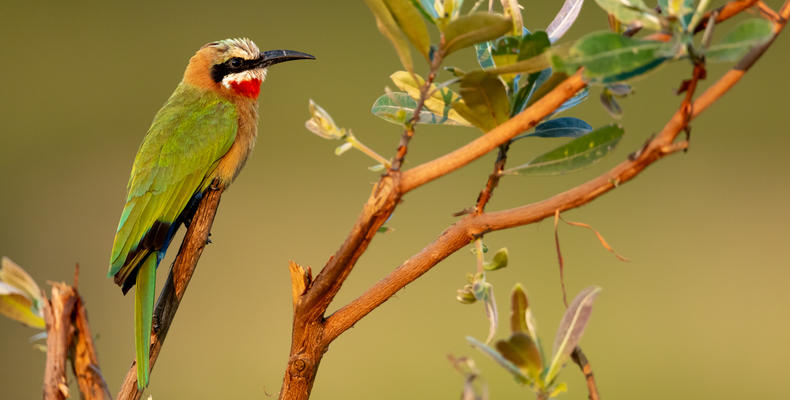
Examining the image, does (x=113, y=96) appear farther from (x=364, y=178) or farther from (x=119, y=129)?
(x=364, y=178)

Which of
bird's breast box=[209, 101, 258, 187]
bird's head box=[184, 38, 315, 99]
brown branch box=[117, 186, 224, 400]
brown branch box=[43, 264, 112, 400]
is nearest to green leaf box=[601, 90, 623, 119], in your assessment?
brown branch box=[43, 264, 112, 400]

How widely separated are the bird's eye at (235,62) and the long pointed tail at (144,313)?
2.42 feet

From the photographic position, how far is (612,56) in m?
0.41

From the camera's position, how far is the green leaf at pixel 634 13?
17.0 inches

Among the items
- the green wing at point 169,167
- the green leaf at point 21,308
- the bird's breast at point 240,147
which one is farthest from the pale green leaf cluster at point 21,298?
the bird's breast at point 240,147

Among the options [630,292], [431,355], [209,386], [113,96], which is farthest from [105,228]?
[630,292]

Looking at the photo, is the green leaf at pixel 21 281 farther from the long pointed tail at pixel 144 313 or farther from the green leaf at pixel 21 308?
the long pointed tail at pixel 144 313

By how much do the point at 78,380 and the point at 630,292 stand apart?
2.83 m

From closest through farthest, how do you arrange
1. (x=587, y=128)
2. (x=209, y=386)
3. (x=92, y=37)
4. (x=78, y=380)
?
1. (x=78, y=380)
2. (x=587, y=128)
3. (x=209, y=386)
4. (x=92, y=37)

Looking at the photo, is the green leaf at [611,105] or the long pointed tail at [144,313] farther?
the long pointed tail at [144,313]

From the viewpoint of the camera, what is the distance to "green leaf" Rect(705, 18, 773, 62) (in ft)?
1.29

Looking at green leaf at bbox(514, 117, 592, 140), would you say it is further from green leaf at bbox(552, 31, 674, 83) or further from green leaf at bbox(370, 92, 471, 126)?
green leaf at bbox(552, 31, 674, 83)

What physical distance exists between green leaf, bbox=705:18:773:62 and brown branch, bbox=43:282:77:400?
13.7 inches

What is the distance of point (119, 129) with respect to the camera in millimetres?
3408
